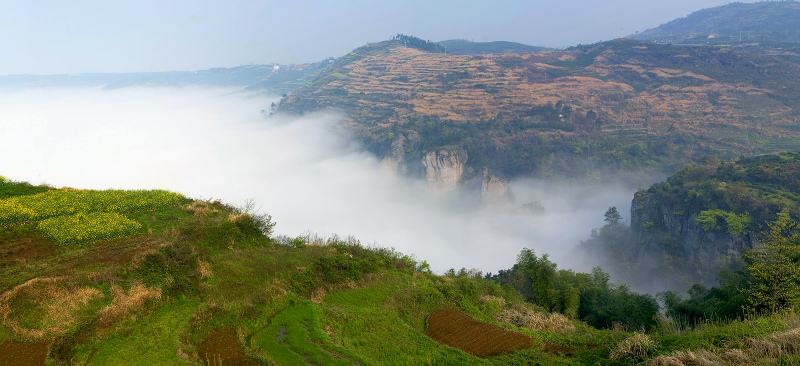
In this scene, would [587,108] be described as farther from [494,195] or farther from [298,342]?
[298,342]

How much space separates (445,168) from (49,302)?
11246cm

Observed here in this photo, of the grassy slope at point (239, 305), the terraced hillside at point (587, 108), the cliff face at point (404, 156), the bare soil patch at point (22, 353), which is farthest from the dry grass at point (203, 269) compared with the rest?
the cliff face at point (404, 156)

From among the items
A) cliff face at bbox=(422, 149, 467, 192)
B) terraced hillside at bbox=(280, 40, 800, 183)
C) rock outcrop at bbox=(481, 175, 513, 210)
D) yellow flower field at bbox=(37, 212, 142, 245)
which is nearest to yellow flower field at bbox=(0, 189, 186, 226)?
yellow flower field at bbox=(37, 212, 142, 245)

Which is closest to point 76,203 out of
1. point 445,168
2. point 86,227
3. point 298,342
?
point 86,227

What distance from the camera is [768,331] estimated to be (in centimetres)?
1082

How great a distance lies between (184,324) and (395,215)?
352ft

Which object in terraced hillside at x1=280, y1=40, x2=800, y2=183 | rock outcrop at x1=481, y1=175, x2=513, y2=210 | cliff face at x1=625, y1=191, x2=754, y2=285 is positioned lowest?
rock outcrop at x1=481, y1=175, x2=513, y2=210

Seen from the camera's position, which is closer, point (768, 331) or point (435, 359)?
point (768, 331)

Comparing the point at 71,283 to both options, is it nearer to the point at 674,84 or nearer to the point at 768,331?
the point at 768,331

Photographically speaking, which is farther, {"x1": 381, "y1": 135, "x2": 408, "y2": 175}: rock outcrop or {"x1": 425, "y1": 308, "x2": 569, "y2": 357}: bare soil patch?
{"x1": 381, "y1": 135, "x2": 408, "y2": 175}: rock outcrop

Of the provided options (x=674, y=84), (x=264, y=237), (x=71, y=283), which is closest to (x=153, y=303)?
(x=71, y=283)

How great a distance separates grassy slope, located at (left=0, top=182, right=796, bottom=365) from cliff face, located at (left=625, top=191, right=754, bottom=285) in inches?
1877

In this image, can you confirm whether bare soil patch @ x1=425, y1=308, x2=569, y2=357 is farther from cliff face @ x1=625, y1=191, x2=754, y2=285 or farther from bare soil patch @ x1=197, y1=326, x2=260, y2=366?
cliff face @ x1=625, y1=191, x2=754, y2=285

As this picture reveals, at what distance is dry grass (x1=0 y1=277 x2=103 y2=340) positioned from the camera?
10.8 m
